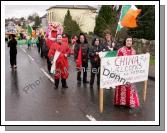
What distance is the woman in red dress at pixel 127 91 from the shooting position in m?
8.69

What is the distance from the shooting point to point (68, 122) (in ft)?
25.8

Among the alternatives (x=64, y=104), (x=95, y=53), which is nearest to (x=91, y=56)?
(x=95, y=53)

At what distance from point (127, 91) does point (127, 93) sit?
48 mm

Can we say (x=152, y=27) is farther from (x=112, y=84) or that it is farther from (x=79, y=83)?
(x=112, y=84)

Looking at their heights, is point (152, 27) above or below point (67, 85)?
above

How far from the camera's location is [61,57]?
11.5m

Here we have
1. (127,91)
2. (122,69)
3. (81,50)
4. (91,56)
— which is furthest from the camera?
(81,50)

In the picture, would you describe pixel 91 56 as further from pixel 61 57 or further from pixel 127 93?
pixel 127 93

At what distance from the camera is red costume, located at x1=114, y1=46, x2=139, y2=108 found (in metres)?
8.71

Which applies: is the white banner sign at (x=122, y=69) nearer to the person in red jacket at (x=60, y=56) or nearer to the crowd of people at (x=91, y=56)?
the crowd of people at (x=91, y=56)

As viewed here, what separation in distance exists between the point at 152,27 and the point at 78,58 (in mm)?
13175

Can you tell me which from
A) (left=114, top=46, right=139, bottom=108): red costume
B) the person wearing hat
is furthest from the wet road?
the person wearing hat

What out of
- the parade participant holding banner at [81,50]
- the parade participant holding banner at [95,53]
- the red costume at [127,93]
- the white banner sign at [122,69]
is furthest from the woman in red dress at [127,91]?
the parade participant holding banner at [81,50]

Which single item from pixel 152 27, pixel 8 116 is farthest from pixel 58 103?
pixel 152 27
